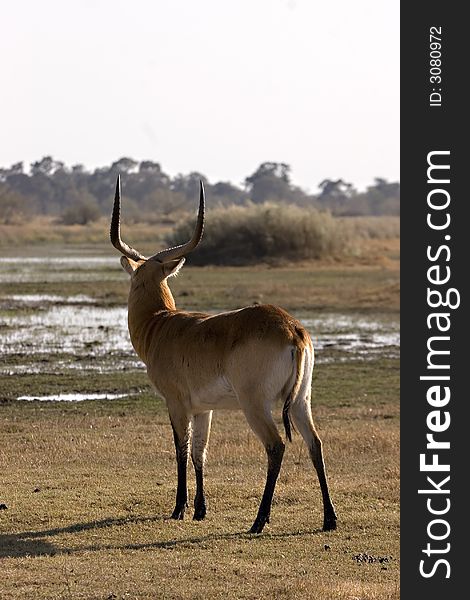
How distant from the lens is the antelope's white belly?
920cm

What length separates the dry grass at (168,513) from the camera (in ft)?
25.5

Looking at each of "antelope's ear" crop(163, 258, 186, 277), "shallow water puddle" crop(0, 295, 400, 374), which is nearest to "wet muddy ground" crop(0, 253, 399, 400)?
"shallow water puddle" crop(0, 295, 400, 374)

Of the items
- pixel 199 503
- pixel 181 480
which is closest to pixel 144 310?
pixel 181 480

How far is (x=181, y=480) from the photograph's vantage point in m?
9.65

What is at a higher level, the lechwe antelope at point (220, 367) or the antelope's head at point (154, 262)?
the antelope's head at point (154, 262)

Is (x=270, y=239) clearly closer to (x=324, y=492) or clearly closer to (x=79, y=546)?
(x=324, y=492)

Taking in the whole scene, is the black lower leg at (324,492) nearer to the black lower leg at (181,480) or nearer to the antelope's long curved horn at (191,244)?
the black lower leg at (181,480)

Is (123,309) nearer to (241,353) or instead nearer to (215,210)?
(241,353)

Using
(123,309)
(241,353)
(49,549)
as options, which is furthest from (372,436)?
(123,309)

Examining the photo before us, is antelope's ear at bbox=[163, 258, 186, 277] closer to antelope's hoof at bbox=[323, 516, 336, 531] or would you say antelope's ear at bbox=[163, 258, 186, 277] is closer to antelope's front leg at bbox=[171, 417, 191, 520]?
antelope's front leg at bbox=[171, 417, 191, 520]

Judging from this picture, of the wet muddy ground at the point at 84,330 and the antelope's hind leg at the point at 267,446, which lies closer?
the antelope's hind leg at the point at 267,446

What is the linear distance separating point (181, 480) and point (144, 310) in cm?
155

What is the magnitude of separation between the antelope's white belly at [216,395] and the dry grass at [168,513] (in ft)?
3.07

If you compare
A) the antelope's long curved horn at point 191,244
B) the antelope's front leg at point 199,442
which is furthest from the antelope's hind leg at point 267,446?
the antelope's long curved horn at point 191,244
